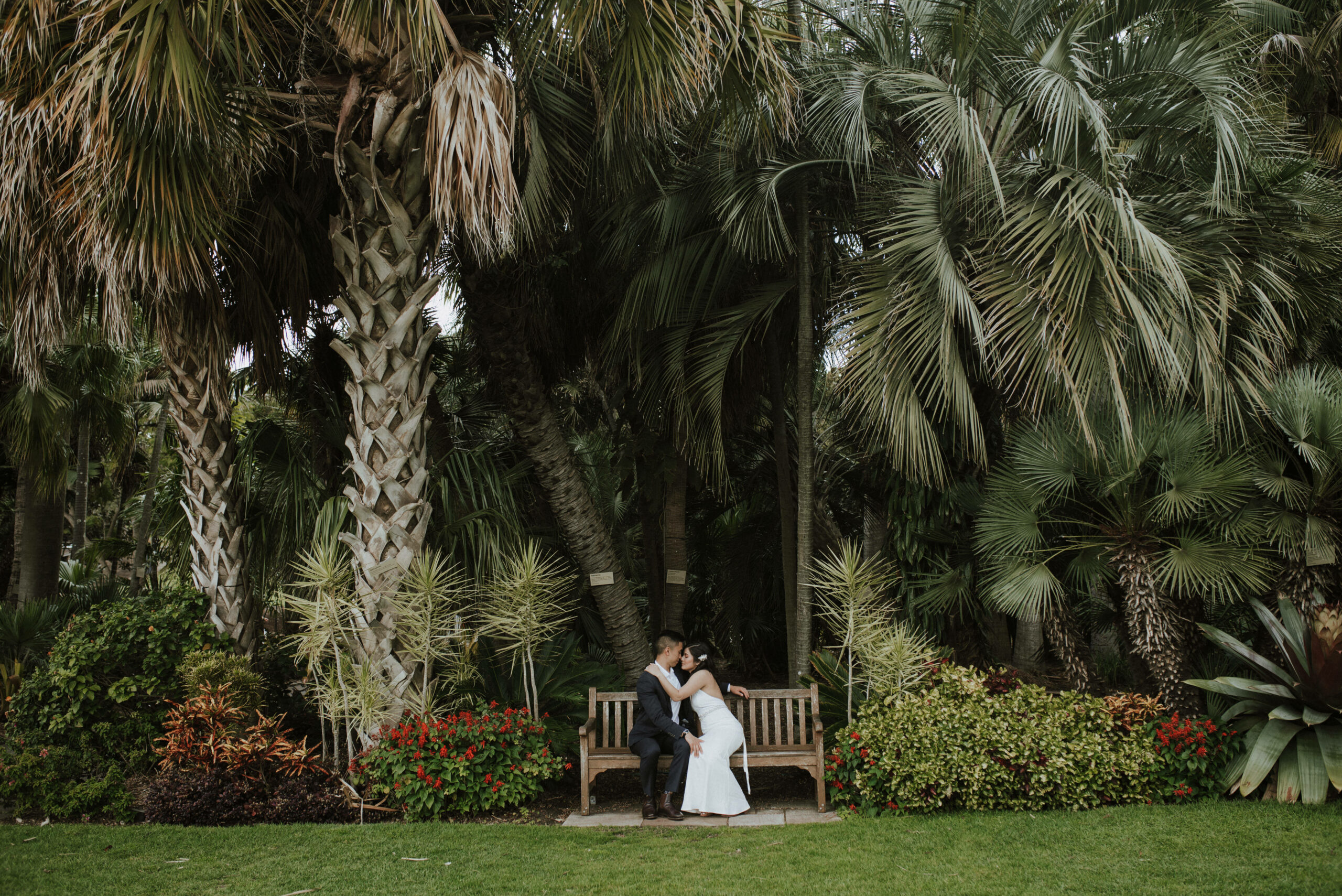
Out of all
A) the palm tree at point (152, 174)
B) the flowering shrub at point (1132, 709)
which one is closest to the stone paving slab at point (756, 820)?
the flowering shrub at point (1132, 709)

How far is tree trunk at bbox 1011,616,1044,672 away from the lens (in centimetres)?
905

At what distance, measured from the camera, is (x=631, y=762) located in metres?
6.10

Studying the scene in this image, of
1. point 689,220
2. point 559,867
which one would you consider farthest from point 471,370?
point 559,867

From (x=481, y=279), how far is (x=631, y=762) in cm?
433

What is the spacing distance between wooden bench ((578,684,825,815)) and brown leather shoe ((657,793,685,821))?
1.04 ft

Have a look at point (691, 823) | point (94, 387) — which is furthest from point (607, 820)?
point (94, 387)

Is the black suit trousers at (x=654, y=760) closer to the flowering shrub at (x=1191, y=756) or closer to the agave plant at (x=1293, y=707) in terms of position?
the flowering shrub at (x=1191, y=756)

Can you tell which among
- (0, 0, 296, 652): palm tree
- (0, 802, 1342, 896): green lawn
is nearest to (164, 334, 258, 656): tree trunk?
(0, 0, 296, 652): palm tree

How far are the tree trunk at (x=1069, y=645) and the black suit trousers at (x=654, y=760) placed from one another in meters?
2.90

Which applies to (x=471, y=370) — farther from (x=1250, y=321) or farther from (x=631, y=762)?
(x=1250, y=321)

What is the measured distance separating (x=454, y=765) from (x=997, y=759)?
3542 mm

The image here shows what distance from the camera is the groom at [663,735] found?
5.91 m

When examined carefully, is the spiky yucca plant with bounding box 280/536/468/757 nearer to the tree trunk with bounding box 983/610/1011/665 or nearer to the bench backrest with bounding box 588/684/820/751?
the bench backrest with bounding box 588/684/820/751

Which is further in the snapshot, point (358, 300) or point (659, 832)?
point (358, 300)
